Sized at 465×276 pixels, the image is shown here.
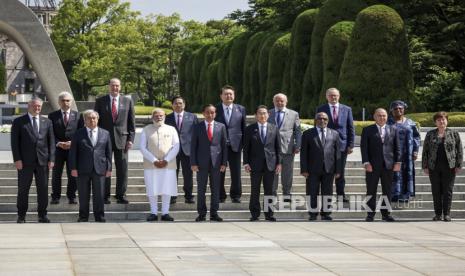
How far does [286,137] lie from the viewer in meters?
15.5

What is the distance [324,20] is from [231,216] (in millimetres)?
28582

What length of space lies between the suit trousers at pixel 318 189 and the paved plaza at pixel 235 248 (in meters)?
0.56

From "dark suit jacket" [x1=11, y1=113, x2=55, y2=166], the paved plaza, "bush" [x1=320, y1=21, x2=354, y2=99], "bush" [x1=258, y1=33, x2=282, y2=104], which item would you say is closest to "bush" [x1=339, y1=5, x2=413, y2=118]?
"bush" [x1=320, y1=21, x2=354, y2=99]

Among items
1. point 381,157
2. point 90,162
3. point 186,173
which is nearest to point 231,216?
point 186,173

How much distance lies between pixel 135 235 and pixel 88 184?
227 centimetres

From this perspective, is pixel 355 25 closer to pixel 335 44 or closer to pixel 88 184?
pixel 335 44

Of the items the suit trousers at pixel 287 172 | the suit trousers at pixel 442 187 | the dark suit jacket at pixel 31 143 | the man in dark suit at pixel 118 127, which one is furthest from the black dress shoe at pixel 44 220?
the suit trousers at pixel 442 187

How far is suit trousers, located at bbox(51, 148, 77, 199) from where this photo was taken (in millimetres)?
15344

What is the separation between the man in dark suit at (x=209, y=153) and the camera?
14914 mm

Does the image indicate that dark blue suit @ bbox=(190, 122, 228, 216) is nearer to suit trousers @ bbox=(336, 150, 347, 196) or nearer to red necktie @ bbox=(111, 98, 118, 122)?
red necktie @ bbox=(111, 98, 118, 122)

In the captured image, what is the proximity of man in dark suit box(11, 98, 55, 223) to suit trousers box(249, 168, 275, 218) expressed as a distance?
2.95m

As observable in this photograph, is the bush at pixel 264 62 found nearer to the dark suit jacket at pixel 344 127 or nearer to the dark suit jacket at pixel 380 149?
the dark suit jacket at pixel 344 127

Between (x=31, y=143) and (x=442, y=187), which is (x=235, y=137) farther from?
(x=442, y=187)

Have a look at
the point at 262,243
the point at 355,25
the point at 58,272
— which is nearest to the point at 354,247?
the point at 262,243
